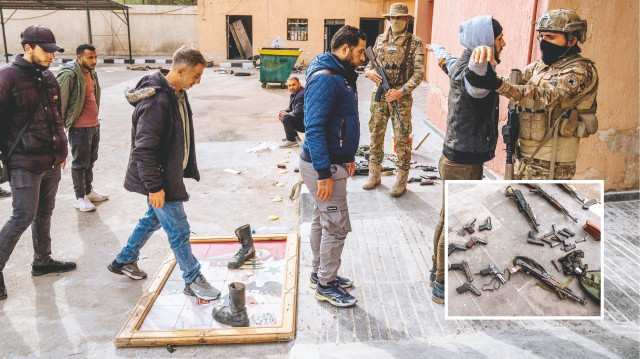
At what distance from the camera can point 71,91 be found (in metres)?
5.07

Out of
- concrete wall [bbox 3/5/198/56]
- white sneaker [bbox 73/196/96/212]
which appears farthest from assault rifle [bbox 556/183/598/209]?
concrete wall [bbox 3/5/198/56]

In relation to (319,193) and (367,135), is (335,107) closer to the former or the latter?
(319,193)

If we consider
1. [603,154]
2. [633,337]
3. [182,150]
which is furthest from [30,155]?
[603,154]

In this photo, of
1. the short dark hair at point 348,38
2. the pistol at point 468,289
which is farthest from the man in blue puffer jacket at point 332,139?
the pistol at point 468,289

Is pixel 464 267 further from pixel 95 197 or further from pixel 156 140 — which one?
pixel 95 197

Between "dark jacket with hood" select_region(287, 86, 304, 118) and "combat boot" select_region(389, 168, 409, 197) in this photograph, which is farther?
"dark jacket with hood" select_region(287, 86, 304, 118)

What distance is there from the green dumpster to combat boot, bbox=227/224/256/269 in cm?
1110

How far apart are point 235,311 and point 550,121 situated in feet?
8.06

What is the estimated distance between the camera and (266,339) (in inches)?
125

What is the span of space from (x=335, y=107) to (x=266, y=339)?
1.57 m

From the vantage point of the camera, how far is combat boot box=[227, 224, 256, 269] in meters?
4.02

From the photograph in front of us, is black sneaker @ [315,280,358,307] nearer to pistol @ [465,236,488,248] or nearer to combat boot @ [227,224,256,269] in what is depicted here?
combat boot @ [227,224,256,269]

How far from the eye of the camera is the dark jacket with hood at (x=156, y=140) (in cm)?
312

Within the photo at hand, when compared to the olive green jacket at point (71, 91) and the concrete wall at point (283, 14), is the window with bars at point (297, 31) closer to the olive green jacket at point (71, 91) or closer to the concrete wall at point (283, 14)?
the concrete wall at point (283, 14)
